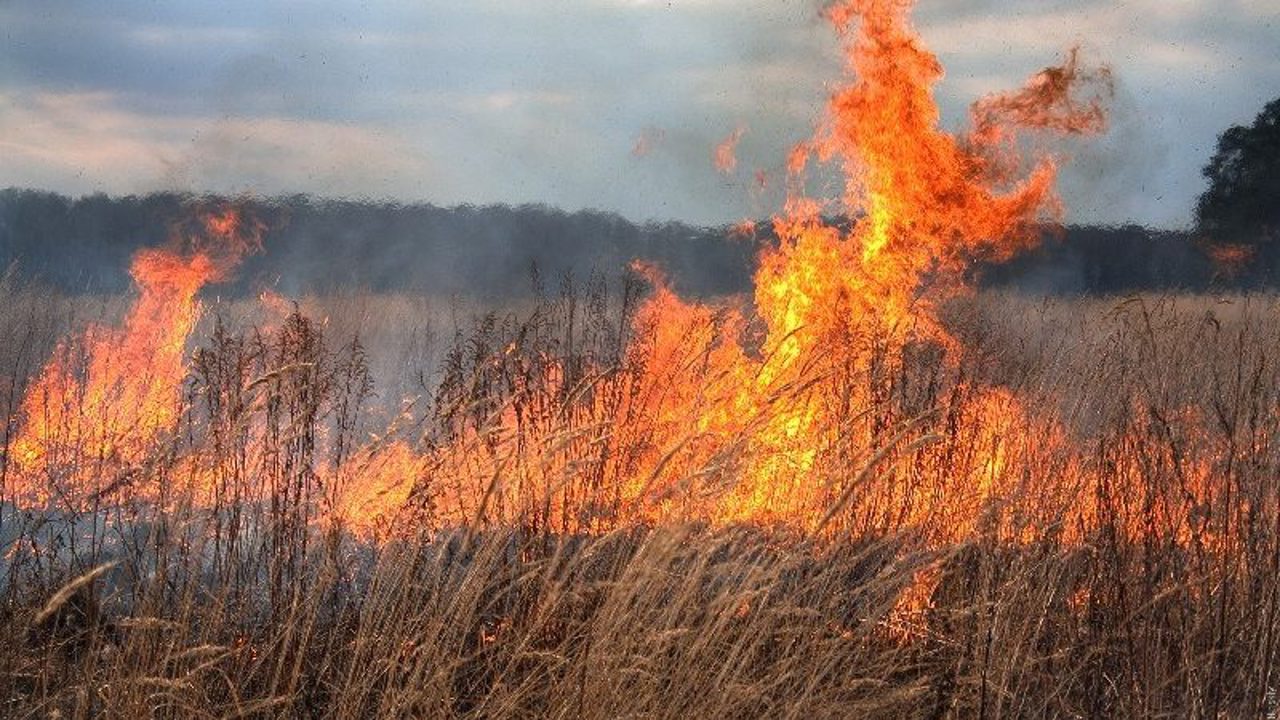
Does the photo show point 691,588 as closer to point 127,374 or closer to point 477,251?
point 127,374

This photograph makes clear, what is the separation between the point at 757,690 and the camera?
11.1 ft

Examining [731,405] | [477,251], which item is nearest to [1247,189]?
[477,251]

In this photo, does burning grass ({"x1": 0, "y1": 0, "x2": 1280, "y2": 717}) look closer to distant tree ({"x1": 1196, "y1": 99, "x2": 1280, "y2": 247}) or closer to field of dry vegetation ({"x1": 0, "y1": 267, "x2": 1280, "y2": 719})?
field of dry vegetation ({"x1": 0, "y1": 267, "x2": 1280, "y2": 719})

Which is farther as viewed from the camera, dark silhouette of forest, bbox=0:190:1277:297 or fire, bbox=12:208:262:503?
dark silhouette of forest, bbox=0:190:1277:297

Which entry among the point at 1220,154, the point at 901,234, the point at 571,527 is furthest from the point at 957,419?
the point at 1220,154

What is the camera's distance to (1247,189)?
25.4 meters

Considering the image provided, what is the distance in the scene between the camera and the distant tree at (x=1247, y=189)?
2531 centimetres

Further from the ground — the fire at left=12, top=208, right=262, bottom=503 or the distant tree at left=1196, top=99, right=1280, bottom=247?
the distant tree at left=1196, top=99, right=1280, bottom=247

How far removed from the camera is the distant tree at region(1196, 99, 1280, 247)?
25.3m

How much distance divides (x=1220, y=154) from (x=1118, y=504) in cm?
2416

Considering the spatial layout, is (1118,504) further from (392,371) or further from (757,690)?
(392,371)

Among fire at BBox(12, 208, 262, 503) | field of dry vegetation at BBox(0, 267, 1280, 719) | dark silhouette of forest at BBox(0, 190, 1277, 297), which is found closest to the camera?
field of dry vegetation at BBox(0, 267, 1280, 719)

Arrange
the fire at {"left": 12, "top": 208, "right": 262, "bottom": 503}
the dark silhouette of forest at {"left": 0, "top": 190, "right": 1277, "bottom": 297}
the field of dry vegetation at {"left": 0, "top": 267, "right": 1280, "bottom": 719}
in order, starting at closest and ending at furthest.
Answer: the field of dry vegetation at {"left": 0, "top": 267, "right": 1280, "bottom": 719} → the fire at {"left": 12, "top": 208, "right": 262, "bottom": 503} → the dark silhouette of forest at {"left": 0, "top": 190, "right": 1277, "bottom": 297}

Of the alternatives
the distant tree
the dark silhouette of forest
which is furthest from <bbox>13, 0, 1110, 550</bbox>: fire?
the distant tree
